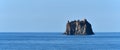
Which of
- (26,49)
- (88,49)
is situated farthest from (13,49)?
(88,49)

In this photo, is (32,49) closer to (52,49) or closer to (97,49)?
(52,49)

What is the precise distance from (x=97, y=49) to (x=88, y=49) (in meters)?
2.47

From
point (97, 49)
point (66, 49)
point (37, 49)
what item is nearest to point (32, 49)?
point (37, 49)

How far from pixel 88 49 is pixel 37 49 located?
1210 centimetres

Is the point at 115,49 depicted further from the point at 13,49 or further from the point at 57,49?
the point at 13,49

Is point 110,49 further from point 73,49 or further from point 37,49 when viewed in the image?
point 37,49

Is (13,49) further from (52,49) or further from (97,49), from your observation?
(97,49)

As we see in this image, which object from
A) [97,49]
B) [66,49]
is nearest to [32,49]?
[66,49]

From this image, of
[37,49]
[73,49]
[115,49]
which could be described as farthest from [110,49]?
[37,49]

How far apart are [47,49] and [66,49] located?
457 centimetres

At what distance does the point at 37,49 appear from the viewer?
Result: 110812 millimetres

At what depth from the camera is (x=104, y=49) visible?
112250mm

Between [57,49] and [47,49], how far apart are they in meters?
2.49

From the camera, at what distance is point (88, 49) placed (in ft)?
371
